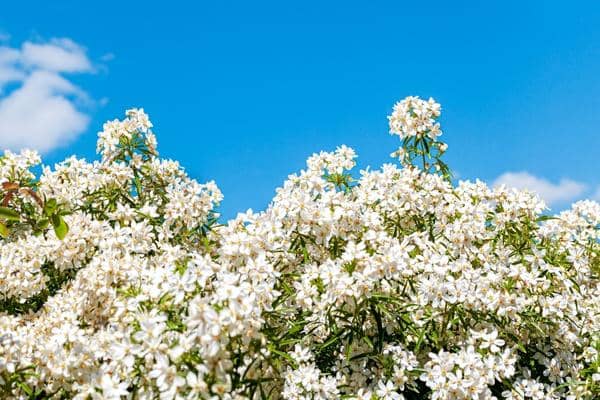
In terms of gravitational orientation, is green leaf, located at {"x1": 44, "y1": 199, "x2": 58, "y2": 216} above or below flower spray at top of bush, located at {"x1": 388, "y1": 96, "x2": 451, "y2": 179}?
below

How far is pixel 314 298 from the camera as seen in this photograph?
166 inches

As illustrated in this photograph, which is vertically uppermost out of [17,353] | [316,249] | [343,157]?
[343,157]

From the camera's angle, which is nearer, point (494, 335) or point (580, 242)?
point (494, 335)

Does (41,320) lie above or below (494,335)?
below

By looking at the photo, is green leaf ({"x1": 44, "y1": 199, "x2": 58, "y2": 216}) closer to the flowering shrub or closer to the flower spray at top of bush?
the flowering shrub

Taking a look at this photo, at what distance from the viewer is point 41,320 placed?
4.76 m

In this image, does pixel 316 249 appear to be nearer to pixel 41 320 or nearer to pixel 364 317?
pixel 364 317

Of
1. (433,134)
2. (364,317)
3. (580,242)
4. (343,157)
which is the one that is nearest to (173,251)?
(364,317)

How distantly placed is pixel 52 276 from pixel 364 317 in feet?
9.28

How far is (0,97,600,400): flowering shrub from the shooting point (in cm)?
369

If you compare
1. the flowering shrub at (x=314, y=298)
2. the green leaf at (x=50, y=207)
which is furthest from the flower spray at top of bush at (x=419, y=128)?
the green leaf at (x=50, y=207)

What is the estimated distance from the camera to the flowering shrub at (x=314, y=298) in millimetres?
3689

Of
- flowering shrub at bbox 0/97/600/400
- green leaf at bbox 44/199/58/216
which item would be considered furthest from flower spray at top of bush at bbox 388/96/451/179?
green leaf at bbox 44/199/58/216

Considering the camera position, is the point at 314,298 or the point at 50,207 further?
the point at 314,298
